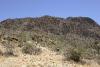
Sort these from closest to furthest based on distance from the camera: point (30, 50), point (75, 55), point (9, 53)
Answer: point (9, 53)
point (75, 55)
point (30, 50)

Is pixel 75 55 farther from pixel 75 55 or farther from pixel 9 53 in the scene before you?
pixel 9 53

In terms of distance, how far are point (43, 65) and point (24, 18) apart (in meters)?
48.9

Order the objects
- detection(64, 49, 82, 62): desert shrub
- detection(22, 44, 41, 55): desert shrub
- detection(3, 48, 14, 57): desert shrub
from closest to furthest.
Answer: detection(3, 48, 14, 57): desert shrub, detection(64, 49, 82, 62): desert shrub, detection(22, 44, 41, 55): desert shrub

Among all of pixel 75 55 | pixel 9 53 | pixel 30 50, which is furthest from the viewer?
pixel 30 50

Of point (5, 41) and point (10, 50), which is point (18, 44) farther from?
point (10, 50)

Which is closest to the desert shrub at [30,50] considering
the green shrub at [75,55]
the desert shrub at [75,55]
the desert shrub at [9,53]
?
the desert shrub at [9,53]

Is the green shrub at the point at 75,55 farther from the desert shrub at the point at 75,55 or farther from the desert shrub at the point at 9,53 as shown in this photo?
the desert shrub at the point at 9,53

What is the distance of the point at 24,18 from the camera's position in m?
63.8

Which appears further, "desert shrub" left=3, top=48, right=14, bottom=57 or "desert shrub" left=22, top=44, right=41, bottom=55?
"desert shrub" left=22, top=44, right=41, bottom=55

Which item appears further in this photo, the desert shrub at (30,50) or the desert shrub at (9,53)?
the desert shrub at (30,50)

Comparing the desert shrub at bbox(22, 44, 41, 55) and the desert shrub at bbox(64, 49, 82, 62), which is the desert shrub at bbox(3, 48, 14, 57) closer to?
the desert shrub at bbox(22, 44, 41, 55)

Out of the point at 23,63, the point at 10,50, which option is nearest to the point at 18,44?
the point at 10,50

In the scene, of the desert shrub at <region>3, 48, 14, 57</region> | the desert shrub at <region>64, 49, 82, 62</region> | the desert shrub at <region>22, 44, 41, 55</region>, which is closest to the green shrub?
the desert shrub at <region>64, 49, 82, 62</region>

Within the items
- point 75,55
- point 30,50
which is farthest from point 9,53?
point 75,55
